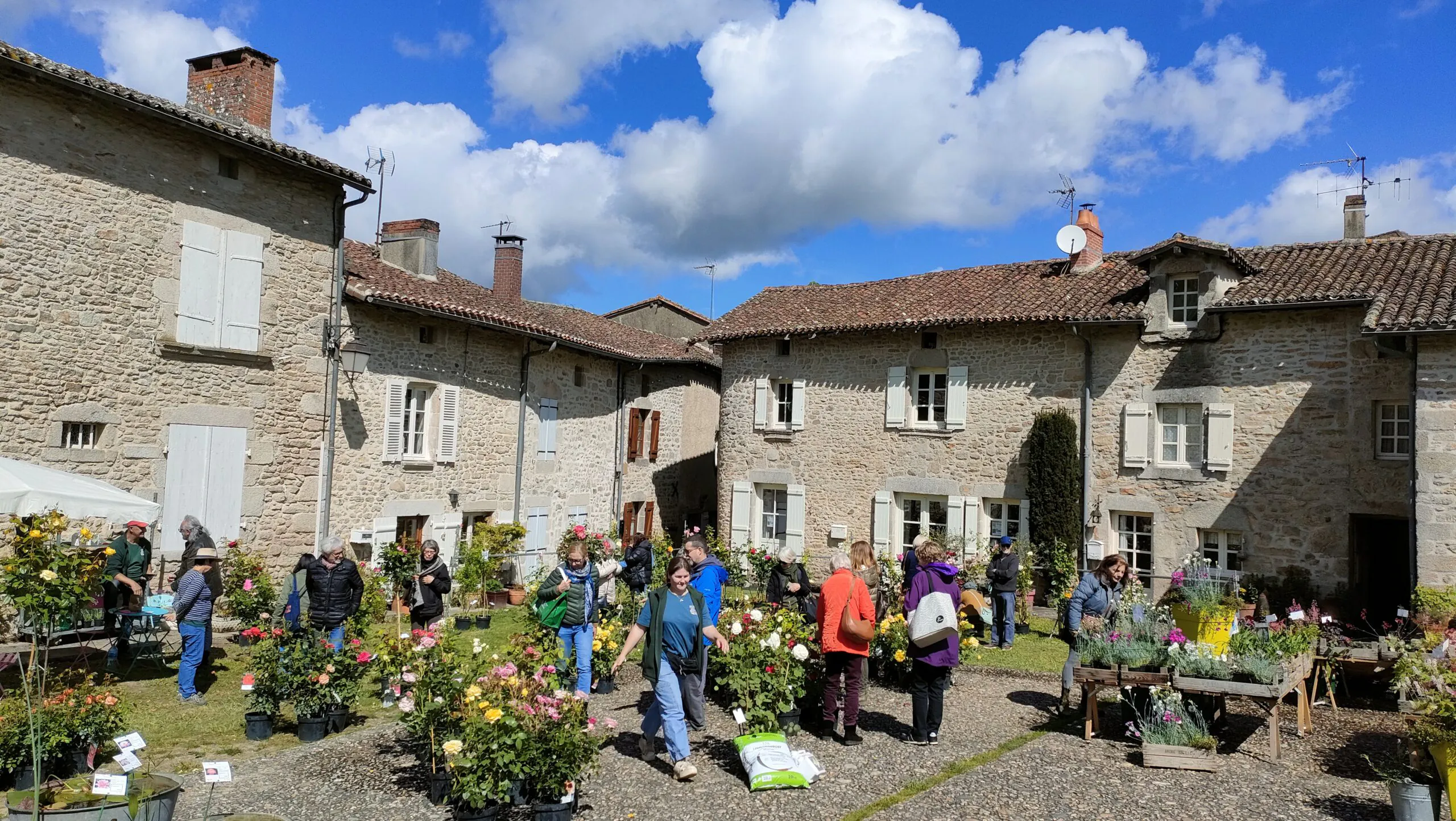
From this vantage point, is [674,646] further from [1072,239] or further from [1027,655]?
[1072,239]

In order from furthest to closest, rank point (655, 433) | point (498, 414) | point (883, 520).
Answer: point (655, 433), point (883, 520), point (498, 414)

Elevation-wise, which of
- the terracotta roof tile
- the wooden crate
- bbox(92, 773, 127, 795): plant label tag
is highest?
the terracotta roof tile

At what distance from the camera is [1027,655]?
11375 millimetres

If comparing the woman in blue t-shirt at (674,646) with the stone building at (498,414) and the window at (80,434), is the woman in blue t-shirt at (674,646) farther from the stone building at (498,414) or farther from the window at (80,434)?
the stone building at (498,414)

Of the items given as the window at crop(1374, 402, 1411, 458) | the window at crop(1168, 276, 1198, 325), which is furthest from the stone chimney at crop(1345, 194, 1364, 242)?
the window at crop(1374, 402, 1411, 458)

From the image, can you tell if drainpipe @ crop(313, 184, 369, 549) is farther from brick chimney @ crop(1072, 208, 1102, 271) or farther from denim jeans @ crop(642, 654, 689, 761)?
brick chimney @ crop(1072, 208, 1102, 271)

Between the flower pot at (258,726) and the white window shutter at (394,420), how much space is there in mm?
7506

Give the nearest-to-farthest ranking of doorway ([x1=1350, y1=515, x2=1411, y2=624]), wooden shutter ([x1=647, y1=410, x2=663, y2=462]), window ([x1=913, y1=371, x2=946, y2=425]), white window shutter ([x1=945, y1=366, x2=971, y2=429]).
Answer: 1. doorway ([x1=1350, y1=515, x2=1411, y2=624])
2. white window shutter ([x1=945, y1=366, x2=971, y2=429])
3. window ([x1=913, y1=371, x2=946, y2=425])
4. wooden shutter ([x1=647, y1=410, x2=663, y2=462])

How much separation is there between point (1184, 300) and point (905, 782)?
11033 millimetres

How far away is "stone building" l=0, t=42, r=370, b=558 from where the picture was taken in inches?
414

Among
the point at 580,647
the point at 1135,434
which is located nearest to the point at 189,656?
the point at 580,647

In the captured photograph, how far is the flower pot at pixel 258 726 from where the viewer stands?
707 centimetres


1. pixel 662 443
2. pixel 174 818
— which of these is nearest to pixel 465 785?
pixel 174 818

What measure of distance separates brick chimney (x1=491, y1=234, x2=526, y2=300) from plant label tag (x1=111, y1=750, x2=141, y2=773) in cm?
1600
